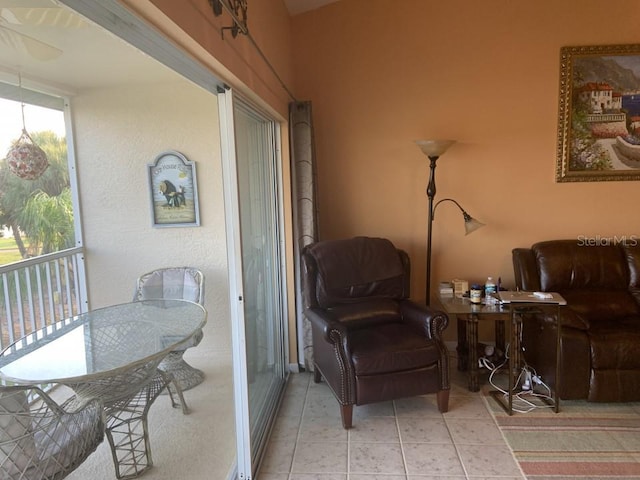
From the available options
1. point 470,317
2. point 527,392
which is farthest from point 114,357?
point 527,392

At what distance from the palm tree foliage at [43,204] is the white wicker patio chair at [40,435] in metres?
1.39

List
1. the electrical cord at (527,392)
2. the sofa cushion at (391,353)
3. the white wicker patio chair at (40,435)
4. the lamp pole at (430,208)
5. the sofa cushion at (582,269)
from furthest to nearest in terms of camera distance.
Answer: the lamp pole at (430,208), the sofa cushion at (582,269), the electrical cord at (527,392), the sofa cushion at (391,353), the white wicker patio chair at (40,435)

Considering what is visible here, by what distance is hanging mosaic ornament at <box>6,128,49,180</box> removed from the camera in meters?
2.36

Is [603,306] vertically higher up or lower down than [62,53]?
lower down

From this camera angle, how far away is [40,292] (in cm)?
320

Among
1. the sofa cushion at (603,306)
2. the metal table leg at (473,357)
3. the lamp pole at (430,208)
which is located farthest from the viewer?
the lamp pole at (430,208)

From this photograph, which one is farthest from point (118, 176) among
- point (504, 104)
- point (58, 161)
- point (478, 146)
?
point (504, 104)

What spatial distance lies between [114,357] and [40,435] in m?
0.49

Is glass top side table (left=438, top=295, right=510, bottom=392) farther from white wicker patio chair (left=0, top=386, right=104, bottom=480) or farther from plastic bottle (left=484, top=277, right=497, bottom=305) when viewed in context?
white wicker patio chair (left=0, top=386, right=104, bottom=480)

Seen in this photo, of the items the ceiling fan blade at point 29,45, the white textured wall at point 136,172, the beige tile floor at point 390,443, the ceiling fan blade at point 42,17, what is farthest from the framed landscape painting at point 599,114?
the ceiling fan blade at point 29,45

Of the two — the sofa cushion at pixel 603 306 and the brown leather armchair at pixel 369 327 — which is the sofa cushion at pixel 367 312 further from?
the sofa cushion at pixel 603 306

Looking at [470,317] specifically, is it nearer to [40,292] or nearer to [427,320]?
[427,320]

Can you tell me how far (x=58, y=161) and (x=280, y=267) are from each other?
1.82 m

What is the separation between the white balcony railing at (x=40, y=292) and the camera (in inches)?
114
